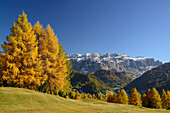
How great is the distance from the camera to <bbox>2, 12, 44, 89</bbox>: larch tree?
19.9 m

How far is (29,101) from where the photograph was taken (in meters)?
14.4

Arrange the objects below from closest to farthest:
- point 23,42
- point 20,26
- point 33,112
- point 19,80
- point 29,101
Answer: point 33,112
point 29,101
point 19,80
point 23,42
point 20,26

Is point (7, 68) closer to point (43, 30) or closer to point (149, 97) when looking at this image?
point (43, 30)

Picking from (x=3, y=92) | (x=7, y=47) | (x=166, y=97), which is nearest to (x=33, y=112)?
(x=3, y=92)

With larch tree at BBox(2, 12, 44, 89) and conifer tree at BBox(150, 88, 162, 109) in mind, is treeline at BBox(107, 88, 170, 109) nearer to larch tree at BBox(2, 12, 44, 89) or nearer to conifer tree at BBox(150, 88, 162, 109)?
conifer tree at BBox(150, 88, 162, 109)

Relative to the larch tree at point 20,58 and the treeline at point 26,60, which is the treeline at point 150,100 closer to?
the treeline at point 26,60

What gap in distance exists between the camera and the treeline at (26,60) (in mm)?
20203

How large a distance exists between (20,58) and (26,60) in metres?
1.02

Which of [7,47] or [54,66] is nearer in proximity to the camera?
[7,47]

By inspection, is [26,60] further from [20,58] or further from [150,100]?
[150,100]

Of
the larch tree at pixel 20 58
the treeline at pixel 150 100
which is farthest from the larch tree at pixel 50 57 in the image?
the treeline at pixel 150 100

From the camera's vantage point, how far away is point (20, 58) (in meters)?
20.7

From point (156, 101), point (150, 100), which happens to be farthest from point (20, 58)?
point (150, 100)

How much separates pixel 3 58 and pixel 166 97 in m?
71.0
